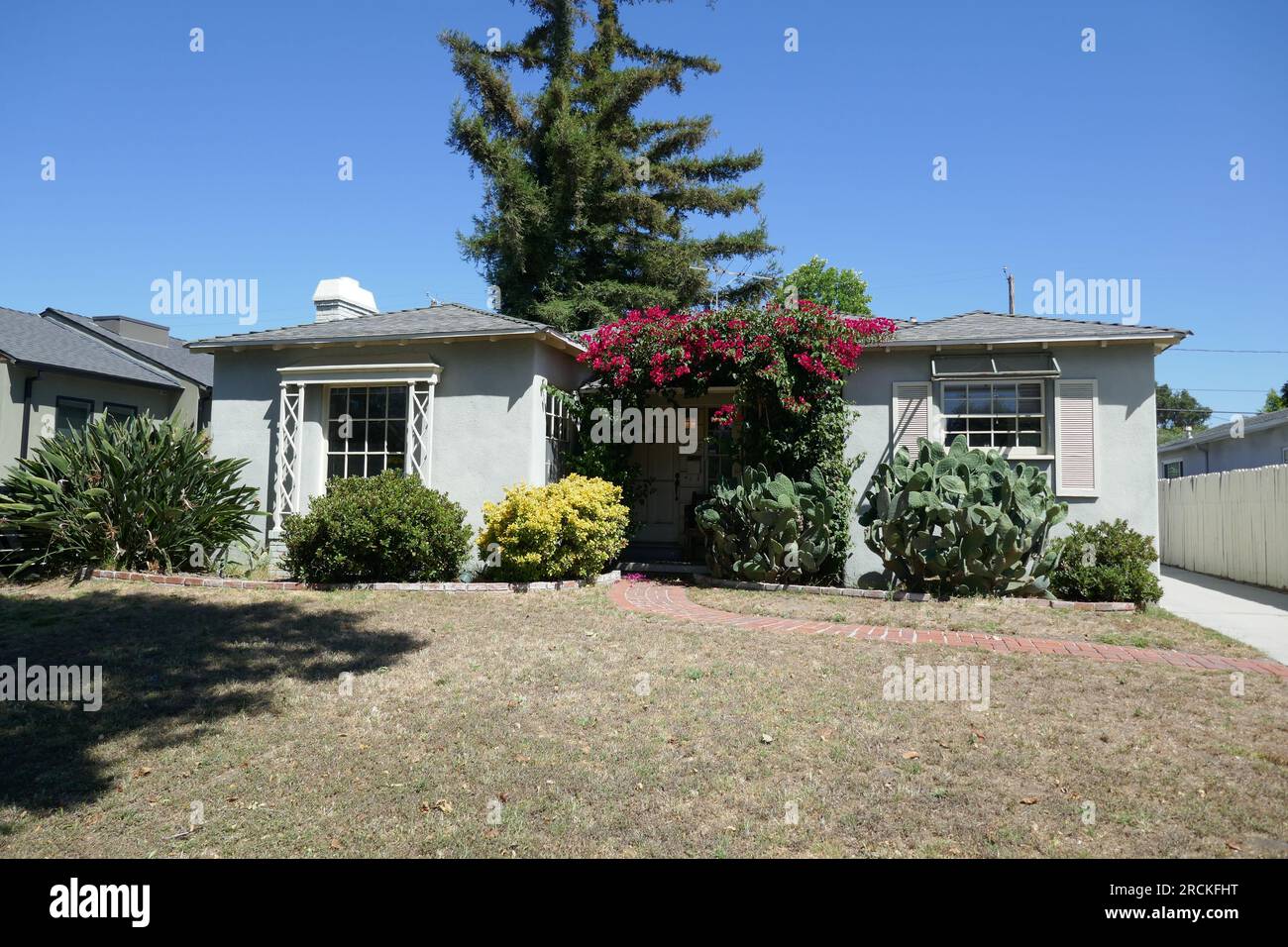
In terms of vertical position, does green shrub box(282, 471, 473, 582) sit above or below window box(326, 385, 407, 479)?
below

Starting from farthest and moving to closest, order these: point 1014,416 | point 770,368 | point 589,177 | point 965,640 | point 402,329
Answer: point 589,177
point 402,329
point 1014,416
point 770,368
point 965,640

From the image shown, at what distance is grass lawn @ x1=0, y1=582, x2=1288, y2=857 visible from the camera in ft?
10.9

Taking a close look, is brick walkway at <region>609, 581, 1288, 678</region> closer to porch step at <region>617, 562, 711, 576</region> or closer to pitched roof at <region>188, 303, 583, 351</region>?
porch step at <region>617, 562, 711, 576</region>

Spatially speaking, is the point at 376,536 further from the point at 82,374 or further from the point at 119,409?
the point at 119,409

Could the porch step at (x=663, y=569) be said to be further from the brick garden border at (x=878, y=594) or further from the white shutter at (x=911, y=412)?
the white shutter at (x=911, y=412)

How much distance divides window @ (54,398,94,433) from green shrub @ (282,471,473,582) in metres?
9.61

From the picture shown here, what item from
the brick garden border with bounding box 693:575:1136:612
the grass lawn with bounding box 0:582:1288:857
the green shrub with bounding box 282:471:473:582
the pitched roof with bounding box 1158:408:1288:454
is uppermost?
the pitched roof with bounding box 1158:408:1288:454

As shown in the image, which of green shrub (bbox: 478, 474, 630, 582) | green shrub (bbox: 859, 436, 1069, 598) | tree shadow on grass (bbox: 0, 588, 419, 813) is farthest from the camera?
green shrub (bbox: 478, 474, 630, 582)

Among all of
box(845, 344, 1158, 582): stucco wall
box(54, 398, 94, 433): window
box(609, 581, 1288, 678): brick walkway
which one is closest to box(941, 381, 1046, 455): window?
box(845, 344, 1158, 582): stucco wall

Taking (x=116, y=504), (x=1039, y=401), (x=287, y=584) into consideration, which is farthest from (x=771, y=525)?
(x=116, y=504)

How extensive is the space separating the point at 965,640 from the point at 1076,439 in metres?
4.86

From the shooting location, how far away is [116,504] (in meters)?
9.17

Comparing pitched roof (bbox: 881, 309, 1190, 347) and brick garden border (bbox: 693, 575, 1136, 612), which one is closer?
brick garden border (bbox: 693, 575, 1136, 612)
